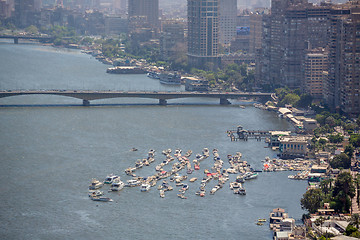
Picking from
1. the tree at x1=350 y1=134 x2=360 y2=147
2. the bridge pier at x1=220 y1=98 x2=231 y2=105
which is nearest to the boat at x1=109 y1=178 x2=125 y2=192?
the tree at x1=350 y1=134 x2=360 y2=147

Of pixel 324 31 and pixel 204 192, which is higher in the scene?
pixel 324 31

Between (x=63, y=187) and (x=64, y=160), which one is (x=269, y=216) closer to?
(x=63, y=187)

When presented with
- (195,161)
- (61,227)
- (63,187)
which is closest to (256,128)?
(195,161)

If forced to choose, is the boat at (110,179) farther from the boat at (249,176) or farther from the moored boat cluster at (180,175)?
the boat at (249,176)

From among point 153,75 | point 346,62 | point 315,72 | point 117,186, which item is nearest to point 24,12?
point 153,75

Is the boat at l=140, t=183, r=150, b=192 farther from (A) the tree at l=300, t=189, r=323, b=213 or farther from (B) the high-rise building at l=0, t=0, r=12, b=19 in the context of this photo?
(B) the high-rise building at l=0, t=0, r=12, b=19
